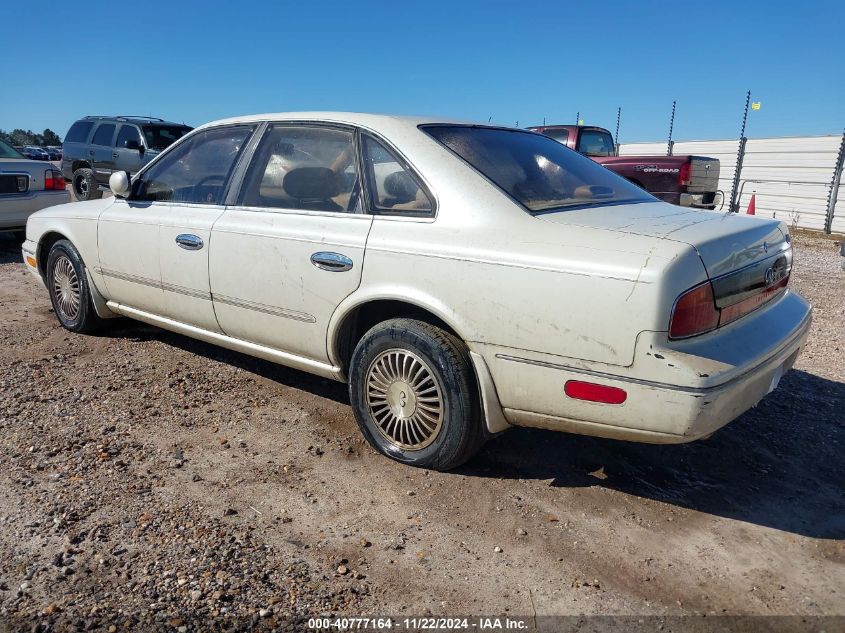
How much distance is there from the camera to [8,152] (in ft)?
29.1

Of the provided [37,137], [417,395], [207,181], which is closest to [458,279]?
[417,395]

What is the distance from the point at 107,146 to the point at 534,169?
12.6 metres

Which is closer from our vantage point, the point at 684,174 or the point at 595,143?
the point at 684,174

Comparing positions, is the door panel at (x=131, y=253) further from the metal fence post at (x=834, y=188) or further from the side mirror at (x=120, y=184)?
the metal fence post at (x=834, y=188)

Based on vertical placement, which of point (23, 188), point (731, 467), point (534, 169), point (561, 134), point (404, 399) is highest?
point (561, 134)

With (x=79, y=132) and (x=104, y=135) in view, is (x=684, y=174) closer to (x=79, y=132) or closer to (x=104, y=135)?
(x=104, y=135)

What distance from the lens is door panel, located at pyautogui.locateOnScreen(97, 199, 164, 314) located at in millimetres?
4121

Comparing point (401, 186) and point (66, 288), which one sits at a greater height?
point (401, 186)

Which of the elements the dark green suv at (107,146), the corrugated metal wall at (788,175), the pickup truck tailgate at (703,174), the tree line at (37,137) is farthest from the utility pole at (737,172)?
the tree line at (37,137)

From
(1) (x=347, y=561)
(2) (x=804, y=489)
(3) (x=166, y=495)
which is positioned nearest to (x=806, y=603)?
(2) (x=804, y=489)

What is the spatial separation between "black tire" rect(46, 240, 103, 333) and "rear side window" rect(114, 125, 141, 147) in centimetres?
877

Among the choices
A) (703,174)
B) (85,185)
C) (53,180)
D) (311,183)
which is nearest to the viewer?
(311,183)

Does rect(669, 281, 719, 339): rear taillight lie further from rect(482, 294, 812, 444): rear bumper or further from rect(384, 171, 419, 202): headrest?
rect(384, 171, 419, 202): headrest

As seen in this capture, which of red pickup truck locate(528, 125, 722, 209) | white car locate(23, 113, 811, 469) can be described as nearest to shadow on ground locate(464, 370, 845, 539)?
white car locate(23, 113, 811, 469)
